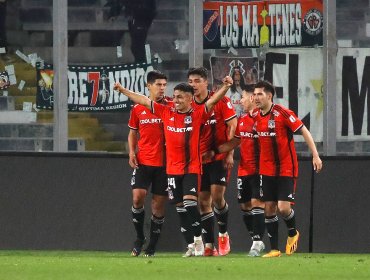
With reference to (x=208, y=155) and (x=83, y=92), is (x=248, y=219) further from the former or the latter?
(x=83, y=92)

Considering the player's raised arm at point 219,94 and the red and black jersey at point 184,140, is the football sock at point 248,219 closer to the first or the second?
the red and black jersey at point 184,140

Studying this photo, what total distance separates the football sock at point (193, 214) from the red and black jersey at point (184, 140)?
344mm

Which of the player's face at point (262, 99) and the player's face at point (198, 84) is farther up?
the player's face at point (198, 84)

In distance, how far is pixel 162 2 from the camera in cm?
2095

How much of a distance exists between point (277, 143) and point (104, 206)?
3.36 meters

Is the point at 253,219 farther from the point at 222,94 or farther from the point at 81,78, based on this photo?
the point at 81,78

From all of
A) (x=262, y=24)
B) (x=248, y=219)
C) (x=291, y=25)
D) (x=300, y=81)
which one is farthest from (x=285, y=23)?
(x=248, y=219)

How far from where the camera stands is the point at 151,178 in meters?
18.3

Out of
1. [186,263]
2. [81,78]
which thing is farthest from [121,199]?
[186,263]

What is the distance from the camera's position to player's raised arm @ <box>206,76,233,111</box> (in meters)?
17.0

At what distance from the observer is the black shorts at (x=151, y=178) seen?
59.8 ft

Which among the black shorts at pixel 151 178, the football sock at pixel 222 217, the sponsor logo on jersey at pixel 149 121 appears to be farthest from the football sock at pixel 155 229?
the sponsor logo on jersey at pixel 149 121

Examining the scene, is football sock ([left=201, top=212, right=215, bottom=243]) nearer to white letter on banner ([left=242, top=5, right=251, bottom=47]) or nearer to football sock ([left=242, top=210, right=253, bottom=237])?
football sock ([left=242, top=210, right=253, bottom=237])

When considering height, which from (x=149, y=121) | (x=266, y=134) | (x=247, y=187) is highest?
(x=149, y=121)
